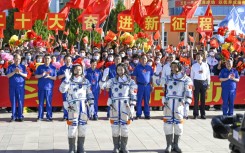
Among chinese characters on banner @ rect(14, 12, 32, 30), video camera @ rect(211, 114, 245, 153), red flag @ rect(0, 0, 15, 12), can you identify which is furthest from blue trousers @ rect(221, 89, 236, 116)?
video camera @ rect(211, 114, 245, 153)

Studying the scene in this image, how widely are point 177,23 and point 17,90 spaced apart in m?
8.31

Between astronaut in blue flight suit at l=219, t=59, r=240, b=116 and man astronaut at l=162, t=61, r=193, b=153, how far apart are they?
432 centimetres

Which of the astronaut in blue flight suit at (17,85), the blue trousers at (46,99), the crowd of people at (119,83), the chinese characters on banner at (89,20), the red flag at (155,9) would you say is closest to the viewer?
the crowd of people at (119,83)

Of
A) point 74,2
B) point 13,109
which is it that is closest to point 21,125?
point 13,109

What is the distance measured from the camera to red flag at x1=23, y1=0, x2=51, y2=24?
18212mm

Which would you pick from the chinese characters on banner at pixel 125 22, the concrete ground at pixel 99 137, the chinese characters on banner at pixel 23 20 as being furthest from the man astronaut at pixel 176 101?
the chinese characters on banner at pixel 125 22

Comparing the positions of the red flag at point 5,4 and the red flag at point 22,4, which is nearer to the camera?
the red flag at point 22,4

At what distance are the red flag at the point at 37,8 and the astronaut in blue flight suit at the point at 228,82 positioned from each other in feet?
24.4

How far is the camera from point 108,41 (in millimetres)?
20031

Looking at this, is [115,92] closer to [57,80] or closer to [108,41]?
[57,80]

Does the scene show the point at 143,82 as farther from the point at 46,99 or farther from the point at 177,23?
the point at 177,23

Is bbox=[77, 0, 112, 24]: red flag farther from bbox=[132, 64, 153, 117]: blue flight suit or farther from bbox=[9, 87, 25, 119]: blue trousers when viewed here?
bbox=[9, 87, 25, 119]: blue trousers

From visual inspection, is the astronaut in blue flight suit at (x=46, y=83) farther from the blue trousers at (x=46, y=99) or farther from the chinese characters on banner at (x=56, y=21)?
the chinese characters on banner at (x=56, y=21)

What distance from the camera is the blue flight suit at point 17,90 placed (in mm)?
13352
